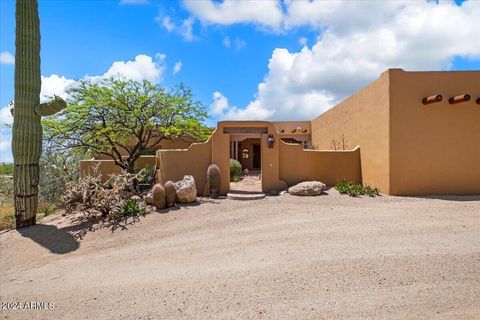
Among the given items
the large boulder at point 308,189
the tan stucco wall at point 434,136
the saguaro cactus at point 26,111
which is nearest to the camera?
the saguaro cactus at point 26,111

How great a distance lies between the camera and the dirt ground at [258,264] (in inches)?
152

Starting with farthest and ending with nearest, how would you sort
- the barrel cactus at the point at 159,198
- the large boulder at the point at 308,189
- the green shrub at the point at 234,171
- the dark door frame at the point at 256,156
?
1. the dark door frame at the point at 256,156
2. the green shrub at the point at 234,171
3. the large boulder at the point at 308,189
4. the barrel cactus at the point at 159,198

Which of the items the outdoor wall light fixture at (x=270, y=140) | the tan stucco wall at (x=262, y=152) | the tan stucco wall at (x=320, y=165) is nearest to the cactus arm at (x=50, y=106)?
the tan stucco wall at (x=262, y=152)

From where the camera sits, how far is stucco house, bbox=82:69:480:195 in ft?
33.6

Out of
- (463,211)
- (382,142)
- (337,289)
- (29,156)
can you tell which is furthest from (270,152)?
(29,156)

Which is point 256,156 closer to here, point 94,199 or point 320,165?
point 320,165

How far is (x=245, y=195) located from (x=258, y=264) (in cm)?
569

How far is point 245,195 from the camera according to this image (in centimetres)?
1081

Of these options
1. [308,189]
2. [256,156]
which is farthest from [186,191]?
[256,156]

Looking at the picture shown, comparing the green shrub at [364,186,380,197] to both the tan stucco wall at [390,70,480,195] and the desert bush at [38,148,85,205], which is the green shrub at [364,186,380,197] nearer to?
the tan stucco wall at [390,70,480,195]

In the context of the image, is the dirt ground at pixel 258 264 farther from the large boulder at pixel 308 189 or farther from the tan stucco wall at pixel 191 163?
the tan stucco wall at pixel 191 163

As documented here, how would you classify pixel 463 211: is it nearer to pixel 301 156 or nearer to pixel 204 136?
pixel 301 156

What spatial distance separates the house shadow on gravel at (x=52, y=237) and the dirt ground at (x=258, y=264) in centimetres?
4

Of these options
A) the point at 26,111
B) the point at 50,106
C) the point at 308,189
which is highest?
the point at 50,106
